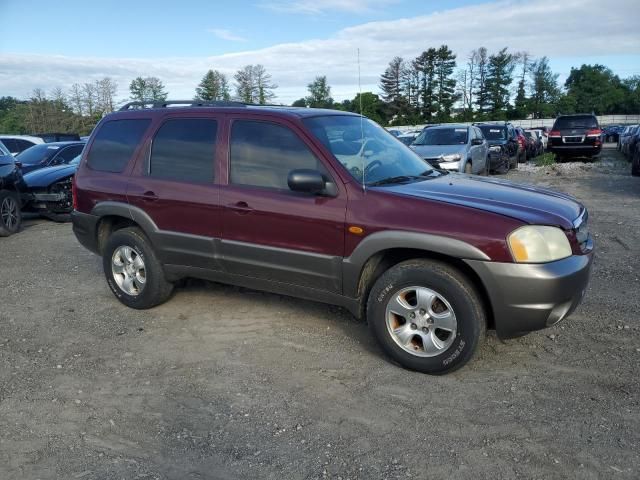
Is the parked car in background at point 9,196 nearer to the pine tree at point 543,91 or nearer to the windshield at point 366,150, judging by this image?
the windshield at point 366,150

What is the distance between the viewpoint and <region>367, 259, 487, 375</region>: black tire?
12.1 ft

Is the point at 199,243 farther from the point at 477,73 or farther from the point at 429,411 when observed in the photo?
the point at 477,73

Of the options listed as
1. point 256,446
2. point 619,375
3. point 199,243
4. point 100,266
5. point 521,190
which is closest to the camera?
point 256,446

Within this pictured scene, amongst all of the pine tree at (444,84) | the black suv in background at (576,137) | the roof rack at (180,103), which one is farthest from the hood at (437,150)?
the pine tree at (444,84)

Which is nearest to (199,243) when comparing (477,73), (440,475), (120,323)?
(120,323)

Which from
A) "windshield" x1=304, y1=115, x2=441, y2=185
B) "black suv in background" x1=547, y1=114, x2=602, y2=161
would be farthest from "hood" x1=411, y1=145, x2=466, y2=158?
"black suv in background" x1=547, y1=114, x2=602, y2=161

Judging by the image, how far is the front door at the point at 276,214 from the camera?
4164mm

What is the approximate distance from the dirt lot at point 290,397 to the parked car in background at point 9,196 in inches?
178

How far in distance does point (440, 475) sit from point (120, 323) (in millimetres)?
3399

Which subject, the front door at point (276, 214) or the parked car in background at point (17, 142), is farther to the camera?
the parked car in background at point (17, 142)

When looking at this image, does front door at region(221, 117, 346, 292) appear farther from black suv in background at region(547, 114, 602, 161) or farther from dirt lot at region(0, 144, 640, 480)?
black suv in background at region(547, 114, 602, 161)

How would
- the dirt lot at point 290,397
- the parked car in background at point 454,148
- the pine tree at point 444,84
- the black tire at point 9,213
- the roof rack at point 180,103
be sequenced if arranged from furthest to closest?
the pine tree at point 444,84, the parked car in background at point 454,148, the black tire at point 9,213, the roof rack at point 180,103, the dirt lot at point 290,397

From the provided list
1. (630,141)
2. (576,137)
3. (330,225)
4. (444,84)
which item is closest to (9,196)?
(330,225)

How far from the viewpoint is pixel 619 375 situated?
3816 millimetres
